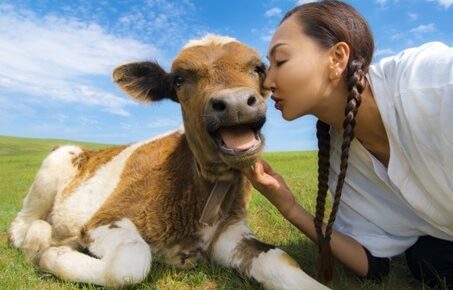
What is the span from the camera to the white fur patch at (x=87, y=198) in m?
5.98

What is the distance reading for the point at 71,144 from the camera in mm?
7703

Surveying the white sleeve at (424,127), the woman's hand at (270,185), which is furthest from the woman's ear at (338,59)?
the woman's hand at (270,185)

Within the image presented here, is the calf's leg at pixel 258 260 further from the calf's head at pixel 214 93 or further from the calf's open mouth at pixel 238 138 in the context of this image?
the calf's open mouth at pixel 238 138

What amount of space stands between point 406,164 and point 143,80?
293cm

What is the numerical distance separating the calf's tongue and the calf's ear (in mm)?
1374

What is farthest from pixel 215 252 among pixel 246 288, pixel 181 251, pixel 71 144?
pixel 71 144

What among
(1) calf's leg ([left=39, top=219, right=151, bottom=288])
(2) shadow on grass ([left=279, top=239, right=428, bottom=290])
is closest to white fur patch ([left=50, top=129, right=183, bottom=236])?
(1) calf's leg ([left=39, top=219, right=151, bottom=288])

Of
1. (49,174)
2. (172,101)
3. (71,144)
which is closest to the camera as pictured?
(172,101)

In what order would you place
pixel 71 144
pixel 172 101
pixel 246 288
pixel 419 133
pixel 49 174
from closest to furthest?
pixel 419 133, pixel 246 288, pixel 172 101, pixel 49 174, pixel 71 144

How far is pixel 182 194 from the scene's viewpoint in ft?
17.6

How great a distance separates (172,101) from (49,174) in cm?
228

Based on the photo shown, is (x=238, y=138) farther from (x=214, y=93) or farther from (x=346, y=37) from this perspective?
(x=346, y=37)

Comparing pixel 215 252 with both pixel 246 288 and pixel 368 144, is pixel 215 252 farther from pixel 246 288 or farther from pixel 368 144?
pixel 368 144

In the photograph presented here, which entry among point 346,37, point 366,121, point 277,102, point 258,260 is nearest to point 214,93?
point 277,102
